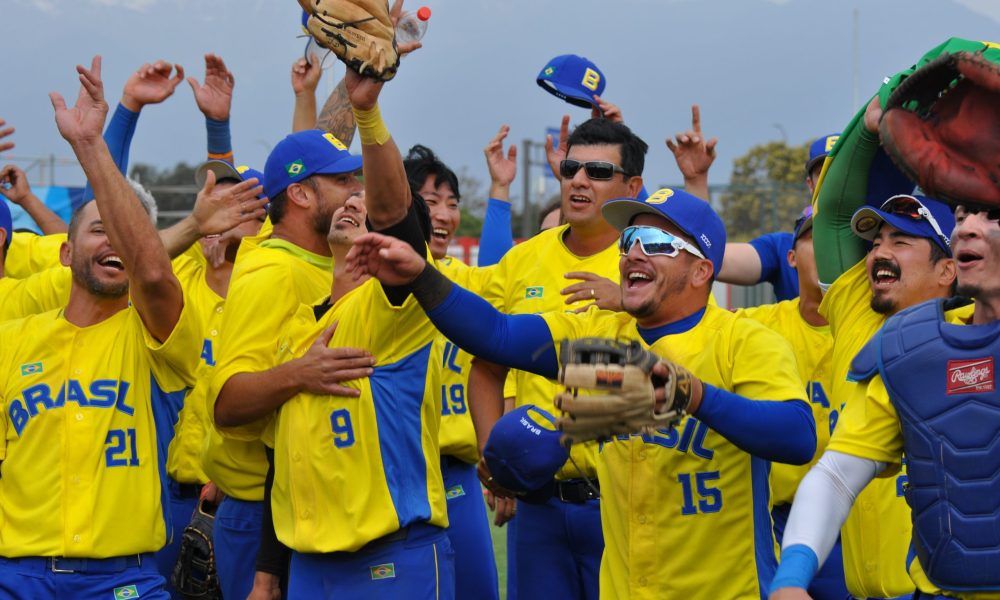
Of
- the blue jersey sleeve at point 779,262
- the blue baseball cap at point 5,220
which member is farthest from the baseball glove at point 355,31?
the blue baseball cap at point 5,220

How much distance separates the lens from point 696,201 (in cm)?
487

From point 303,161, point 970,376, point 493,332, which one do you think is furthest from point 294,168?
point 970,376

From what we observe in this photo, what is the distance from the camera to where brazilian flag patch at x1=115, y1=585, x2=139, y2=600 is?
5363 mm

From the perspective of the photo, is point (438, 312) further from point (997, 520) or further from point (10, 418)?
point (10, 418)

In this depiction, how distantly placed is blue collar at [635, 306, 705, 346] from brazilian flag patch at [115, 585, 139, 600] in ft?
8.27

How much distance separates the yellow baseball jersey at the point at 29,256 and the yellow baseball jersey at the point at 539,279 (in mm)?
3183

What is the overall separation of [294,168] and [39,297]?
191cm

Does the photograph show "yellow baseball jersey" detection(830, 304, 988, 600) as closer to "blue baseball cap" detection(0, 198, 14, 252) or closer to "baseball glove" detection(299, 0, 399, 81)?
"baseball glove" detection(299, 0, 399, 81)

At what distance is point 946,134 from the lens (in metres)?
3.57

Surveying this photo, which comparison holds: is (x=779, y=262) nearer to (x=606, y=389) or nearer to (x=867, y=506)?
(x=867, y=506)

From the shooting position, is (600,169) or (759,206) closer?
(600,169)

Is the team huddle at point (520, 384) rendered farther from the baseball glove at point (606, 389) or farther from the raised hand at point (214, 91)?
the raised hand at point (214, 91)

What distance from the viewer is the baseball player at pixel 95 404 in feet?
17.5

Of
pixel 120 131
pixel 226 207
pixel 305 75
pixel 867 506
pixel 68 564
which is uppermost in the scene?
pixel 305 75
